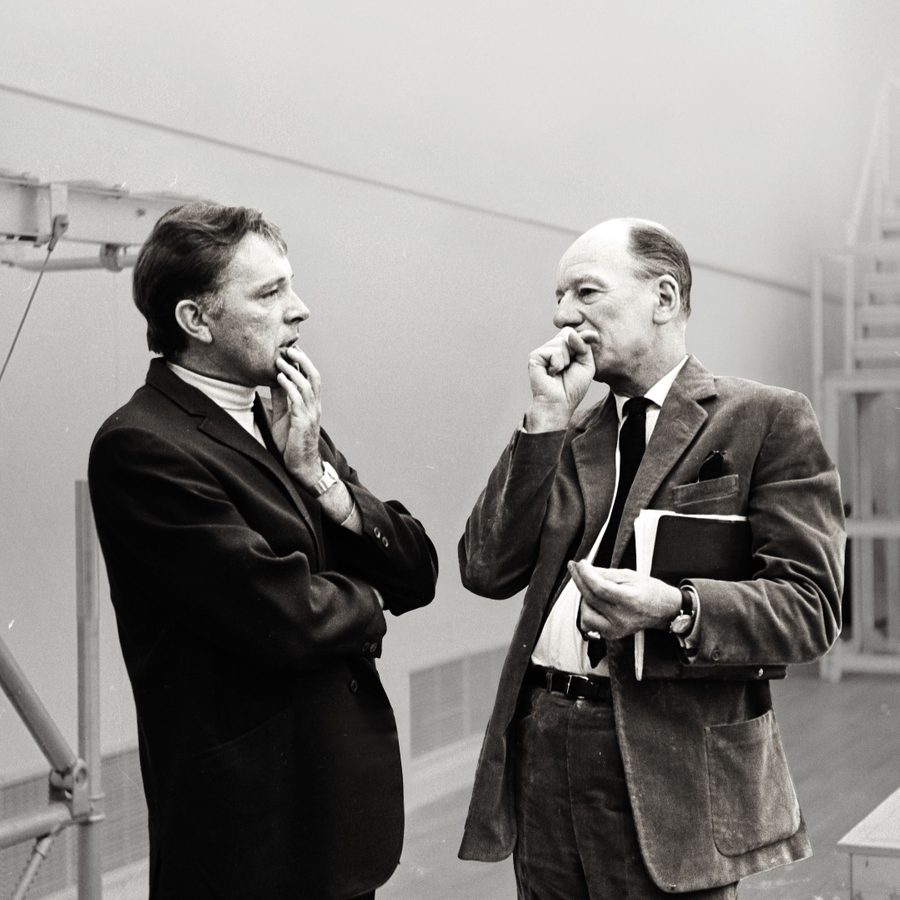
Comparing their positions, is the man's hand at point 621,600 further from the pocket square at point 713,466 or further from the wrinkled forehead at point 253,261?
the wrinkled forehead at point 253,261

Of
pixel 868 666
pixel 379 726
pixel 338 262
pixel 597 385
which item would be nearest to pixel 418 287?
pixel 338 262

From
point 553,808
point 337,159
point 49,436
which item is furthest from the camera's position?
point 337,159

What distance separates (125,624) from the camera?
6.60ft

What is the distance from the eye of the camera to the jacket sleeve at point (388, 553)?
2.20 metres

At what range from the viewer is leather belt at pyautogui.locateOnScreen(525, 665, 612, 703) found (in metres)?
2.08

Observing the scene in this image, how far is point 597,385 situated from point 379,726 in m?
4.48

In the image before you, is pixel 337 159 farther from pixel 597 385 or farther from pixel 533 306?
pixel 597 385

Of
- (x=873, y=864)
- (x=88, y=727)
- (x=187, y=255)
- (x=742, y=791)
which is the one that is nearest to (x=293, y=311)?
(x=187, y=255)

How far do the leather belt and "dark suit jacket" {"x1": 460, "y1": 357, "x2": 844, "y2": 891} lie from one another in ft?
0.12

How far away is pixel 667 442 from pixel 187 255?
75 centimetres

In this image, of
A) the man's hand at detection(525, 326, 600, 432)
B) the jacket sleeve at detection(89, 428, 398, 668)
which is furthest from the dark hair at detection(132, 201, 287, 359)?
the man's hand at detection(525, 326, 600, 432)

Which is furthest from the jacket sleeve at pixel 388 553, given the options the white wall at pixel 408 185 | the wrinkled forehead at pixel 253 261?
the white wall at pixel 408 185

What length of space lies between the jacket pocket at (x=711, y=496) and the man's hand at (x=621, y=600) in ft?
Result: 0.44

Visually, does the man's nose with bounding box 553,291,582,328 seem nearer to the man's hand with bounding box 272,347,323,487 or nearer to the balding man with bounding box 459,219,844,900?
the balding man with bounding box 459,219,844,900
